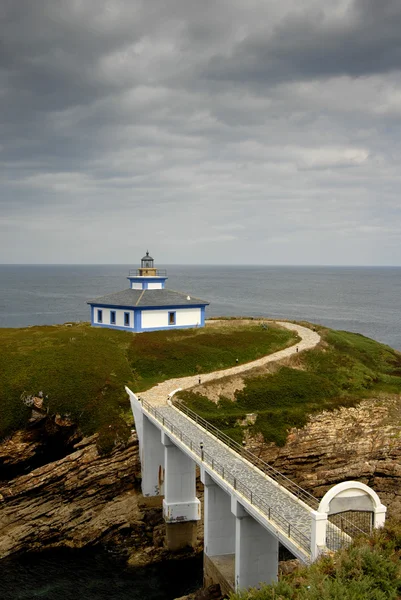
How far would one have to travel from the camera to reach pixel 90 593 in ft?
102

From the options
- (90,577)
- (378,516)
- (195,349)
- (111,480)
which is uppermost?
(195,349)

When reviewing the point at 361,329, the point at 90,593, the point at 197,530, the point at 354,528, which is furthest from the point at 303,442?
the point at 361,329

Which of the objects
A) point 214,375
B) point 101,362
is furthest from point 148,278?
point 214,375

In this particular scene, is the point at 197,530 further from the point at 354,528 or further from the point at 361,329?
the point at 361,329

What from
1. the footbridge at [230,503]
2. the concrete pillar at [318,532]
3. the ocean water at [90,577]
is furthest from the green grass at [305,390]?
the concrete pillar at [318,532]

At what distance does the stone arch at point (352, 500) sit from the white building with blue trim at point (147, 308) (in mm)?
39375

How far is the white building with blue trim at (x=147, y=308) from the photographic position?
58.1 metres

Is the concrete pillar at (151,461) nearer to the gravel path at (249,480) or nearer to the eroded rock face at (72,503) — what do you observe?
the eroded rock face at (72,503)

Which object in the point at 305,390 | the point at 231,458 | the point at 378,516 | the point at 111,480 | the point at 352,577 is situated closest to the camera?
the point at 352,577

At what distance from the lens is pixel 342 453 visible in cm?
4100

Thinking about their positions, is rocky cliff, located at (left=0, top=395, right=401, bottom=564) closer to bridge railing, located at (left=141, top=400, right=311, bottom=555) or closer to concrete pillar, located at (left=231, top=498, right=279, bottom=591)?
bridge railing, located at (left=141, top=400, right=311, bottom=555)

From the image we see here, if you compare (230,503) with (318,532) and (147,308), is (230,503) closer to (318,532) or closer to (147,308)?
(318,532)

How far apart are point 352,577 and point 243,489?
8.23 meters

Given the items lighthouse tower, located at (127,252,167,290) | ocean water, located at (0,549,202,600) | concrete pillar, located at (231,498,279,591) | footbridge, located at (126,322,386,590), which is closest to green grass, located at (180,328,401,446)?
footbridge, located at (126,322,386,590)
